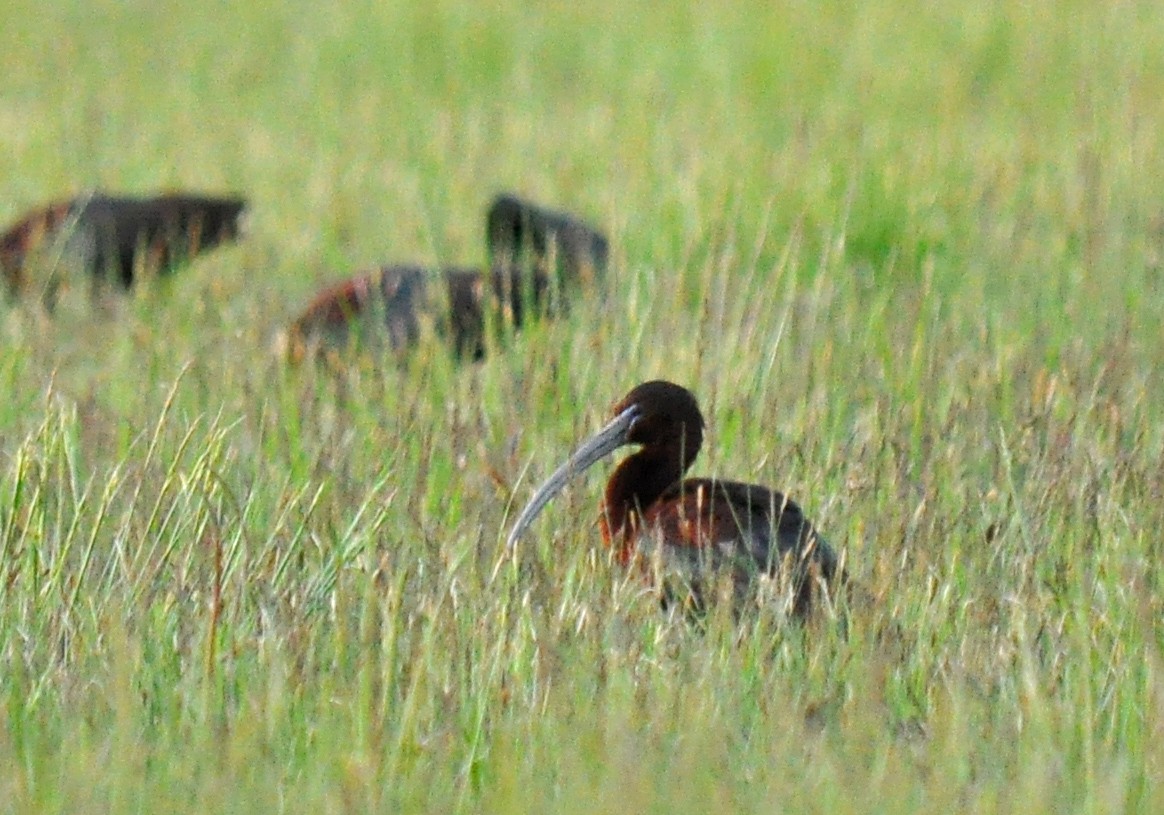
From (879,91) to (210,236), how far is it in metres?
3.55

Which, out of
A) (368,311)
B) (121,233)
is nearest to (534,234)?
(368,311)

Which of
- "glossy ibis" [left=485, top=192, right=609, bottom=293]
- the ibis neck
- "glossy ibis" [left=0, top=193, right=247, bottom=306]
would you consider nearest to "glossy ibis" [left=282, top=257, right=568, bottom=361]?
"glossy ibis" [left=485, top=192, right=609, bottom=293]

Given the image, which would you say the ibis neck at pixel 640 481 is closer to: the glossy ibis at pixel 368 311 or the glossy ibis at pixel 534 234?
the glossy ibis at pixel 368 311

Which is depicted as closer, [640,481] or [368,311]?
[640,481]

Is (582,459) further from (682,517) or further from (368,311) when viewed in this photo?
(368,311)

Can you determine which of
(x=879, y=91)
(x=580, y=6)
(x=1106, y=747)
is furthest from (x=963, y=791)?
(x=580, y=6)

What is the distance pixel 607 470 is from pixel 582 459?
68cm

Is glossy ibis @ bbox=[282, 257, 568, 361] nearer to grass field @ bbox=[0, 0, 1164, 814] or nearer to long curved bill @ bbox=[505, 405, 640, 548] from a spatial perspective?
grass field @ bbox=[0, 0, 1164, 814]

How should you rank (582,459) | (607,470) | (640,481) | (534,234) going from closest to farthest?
1. (582,459)
2. (640,481)
3. (607,470)
4. (534,234)

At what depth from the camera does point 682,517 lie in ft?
12.7

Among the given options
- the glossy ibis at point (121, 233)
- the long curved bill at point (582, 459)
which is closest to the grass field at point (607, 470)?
the long curved bill at point (582, 459)

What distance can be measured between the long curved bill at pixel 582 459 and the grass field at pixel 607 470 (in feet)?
0.20

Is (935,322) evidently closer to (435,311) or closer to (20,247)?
(435,311)

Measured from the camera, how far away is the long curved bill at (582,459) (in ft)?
12.9
